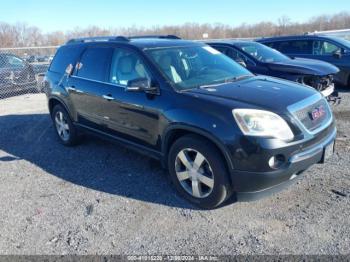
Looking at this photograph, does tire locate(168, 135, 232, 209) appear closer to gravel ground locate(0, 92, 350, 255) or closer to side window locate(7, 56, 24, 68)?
gravel ground locate(0, 92, 350, 255)

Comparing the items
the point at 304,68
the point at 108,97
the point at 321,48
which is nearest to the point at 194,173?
the point at 108,97

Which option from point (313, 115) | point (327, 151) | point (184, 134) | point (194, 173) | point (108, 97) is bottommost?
point (194, 173)

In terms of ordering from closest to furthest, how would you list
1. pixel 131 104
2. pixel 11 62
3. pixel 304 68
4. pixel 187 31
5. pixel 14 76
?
1. pixel 131 104
2. pixel 304 68
3. pixel 14 76
4. pixel 11 62
5. pixel 187 31

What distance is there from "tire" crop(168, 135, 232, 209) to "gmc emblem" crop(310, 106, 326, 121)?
109cm

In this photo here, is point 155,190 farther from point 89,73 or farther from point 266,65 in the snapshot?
point 266,65

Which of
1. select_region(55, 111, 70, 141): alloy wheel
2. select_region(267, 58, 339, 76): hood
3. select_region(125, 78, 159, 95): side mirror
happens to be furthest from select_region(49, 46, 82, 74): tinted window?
select_region(267, 58, 339, 76): hood

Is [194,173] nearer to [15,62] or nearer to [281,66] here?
[281,66]

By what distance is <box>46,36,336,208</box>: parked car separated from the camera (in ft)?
11.0

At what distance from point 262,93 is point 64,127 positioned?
3.76m

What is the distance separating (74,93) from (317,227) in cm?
397

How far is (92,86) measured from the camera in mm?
5051

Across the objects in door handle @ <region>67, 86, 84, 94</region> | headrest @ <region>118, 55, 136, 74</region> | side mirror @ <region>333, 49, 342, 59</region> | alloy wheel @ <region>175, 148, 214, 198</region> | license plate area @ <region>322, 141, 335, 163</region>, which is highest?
headrest @ <region>118, 55, 136, 74</region>

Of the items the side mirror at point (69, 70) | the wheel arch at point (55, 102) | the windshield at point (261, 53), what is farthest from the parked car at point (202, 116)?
the windshield at point (261, 53)

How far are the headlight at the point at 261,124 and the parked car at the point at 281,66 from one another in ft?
14.4
